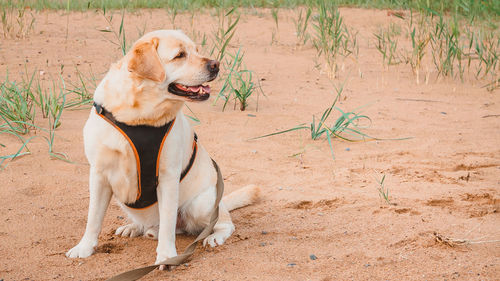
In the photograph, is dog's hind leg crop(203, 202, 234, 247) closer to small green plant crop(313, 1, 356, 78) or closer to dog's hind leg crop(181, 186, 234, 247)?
dog's hind leg crop(181, 186, 234, 247)

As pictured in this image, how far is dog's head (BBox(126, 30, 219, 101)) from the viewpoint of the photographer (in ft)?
8.89

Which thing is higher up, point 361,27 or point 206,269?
point 361,27

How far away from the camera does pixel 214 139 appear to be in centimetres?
484

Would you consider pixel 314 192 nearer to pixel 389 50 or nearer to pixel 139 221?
pixel 139 221

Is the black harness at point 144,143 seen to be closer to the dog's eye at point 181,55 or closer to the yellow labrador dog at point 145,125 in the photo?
the yellow labrador dog at point 145,125

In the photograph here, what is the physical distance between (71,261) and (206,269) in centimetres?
73


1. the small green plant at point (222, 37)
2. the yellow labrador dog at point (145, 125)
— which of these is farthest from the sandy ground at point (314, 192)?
the small green plant at point (222, 37)

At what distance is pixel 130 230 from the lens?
3264mm

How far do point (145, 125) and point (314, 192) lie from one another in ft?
4.91

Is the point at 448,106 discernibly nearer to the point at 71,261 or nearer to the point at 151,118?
the point at 151,118

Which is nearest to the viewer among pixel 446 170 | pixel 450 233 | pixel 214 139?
pixel 450 233

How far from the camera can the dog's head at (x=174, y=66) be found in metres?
2.71

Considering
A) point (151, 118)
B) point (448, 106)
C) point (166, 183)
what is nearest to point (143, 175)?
point (166, 183)

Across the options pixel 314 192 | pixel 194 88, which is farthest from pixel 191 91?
pixel 314 192
